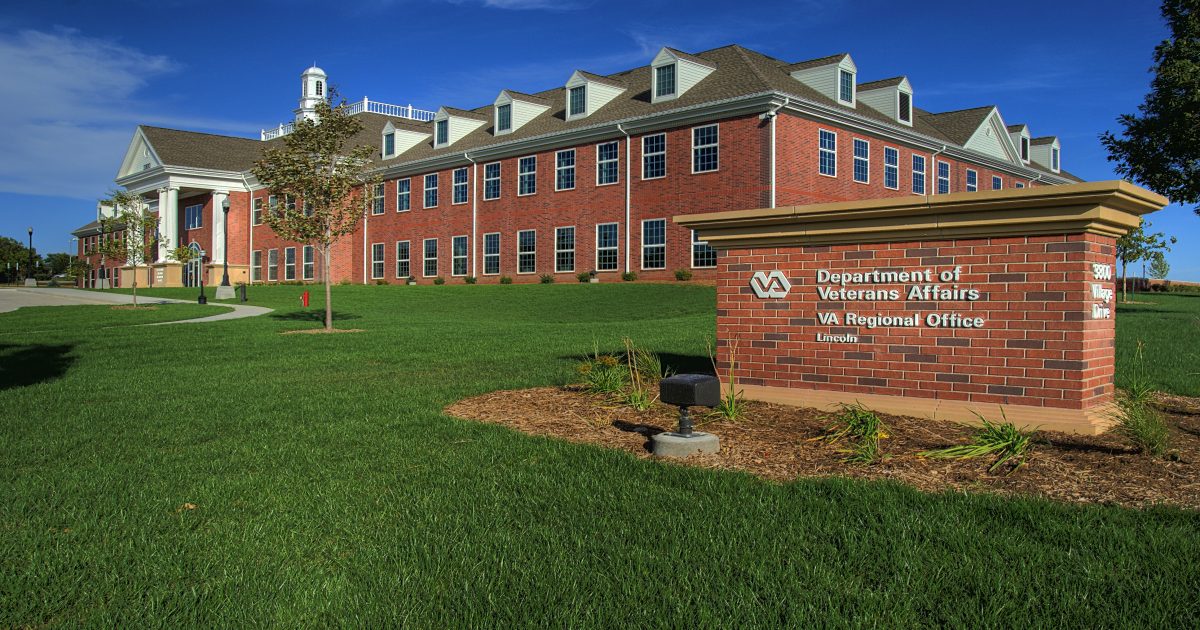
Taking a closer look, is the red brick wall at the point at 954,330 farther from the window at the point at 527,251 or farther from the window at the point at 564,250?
the window at the point at 527,251

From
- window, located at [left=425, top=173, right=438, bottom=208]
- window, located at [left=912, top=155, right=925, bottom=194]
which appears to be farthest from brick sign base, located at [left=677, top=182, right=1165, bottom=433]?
window, located at [left=425, top=173, right=438, bottom=208]

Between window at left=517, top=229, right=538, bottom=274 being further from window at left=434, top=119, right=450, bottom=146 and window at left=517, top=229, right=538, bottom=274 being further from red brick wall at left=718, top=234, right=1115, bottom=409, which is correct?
red brick wall at left=718, top=234, right=1115, bottom=409

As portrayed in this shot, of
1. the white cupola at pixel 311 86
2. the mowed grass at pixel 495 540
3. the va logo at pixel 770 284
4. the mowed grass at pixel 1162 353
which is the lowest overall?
the mowed grass at pixel 495 540

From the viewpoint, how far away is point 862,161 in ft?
107

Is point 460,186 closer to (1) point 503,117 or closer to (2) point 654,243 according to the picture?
(1) point 503,117

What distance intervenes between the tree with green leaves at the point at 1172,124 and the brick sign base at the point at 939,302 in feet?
62.4

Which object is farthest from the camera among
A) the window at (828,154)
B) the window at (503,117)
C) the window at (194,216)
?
the window at (194,216)

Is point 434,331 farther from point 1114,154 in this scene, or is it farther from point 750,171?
point 1114,154

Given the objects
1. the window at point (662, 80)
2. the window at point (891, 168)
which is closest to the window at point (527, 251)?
the window at point (662, 80)

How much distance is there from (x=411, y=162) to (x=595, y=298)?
17884mm

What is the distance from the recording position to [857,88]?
117ft

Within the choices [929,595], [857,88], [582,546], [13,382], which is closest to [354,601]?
[582,546]

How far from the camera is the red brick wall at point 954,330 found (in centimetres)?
641

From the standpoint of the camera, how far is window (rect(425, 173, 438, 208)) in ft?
136
